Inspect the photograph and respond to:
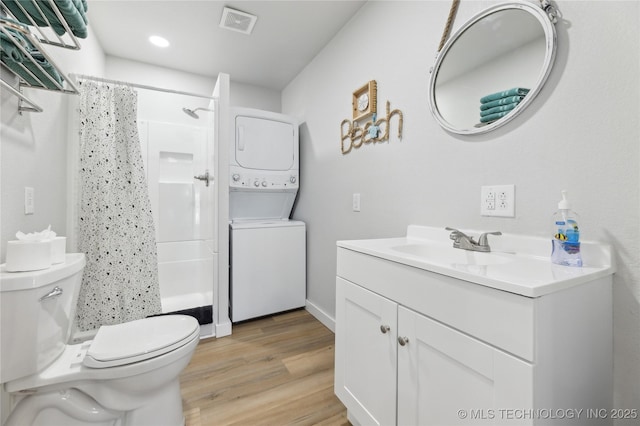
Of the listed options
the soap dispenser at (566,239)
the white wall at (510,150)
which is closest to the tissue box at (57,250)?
the white wall at (510,150)

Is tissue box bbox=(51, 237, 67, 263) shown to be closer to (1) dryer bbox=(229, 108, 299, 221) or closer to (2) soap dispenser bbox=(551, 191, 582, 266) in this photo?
(1) dryer bbox=(229, 108, 299, 221)

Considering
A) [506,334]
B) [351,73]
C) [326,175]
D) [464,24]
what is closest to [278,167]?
[326,175]

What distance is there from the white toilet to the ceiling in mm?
1808

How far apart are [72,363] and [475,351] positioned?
1447 millimetres

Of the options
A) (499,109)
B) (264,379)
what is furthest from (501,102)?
(264,379)

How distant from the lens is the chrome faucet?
1099 millimetres

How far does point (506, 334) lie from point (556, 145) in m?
0.71

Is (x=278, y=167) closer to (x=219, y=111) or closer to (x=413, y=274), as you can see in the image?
(x=219, y=111)

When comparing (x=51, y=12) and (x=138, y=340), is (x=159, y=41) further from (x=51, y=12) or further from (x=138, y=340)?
(x=138, y=340)

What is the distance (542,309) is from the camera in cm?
61

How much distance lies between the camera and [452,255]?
1.19 metres

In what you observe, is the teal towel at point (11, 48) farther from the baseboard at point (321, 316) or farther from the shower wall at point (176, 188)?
the baseboard at point (321, 316)

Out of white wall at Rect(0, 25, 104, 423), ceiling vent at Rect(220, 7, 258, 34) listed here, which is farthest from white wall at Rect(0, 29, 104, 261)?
ceiling vent at Rect(220, 7, 258, 34)

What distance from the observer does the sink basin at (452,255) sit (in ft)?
3.40
